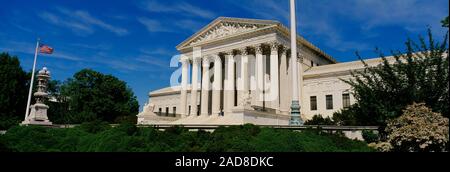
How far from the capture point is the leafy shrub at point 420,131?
13836 millimetres

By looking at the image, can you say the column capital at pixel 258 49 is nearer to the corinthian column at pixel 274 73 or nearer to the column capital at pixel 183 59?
the corinthian column at pixel 274 73

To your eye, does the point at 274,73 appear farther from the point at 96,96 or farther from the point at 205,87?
the point at 96,96

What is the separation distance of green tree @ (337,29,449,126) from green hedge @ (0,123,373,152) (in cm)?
302

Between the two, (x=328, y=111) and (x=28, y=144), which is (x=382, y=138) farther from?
(x=328, y=111)

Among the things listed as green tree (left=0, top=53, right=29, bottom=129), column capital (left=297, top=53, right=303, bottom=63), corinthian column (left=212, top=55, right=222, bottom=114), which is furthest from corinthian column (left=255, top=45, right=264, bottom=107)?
green tree (left=0, top=53, right=29, bottom=129)

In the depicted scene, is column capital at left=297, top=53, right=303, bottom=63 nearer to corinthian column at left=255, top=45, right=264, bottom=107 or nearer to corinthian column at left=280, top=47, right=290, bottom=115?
corinthian column at left=280, top=47, right=290, bottom=115

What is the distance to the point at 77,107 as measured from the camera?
60.5 metres

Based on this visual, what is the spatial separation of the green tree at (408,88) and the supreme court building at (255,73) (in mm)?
18362

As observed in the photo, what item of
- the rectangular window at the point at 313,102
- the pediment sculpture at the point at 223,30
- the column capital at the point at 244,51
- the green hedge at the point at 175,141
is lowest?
the green hedge at the point at 175,141

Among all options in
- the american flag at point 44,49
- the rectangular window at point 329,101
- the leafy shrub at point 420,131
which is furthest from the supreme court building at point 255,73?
the leafy shrub at point 420,131

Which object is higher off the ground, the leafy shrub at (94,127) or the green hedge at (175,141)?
the leafy shrub at (94,127)
